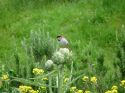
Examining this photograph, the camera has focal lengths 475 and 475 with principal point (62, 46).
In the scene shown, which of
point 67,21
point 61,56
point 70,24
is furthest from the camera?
point 67,21

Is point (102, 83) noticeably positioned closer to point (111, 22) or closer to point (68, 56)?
point (68, 56)

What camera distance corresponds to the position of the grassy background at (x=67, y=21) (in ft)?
41.4

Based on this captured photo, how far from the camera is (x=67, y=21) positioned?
1407cm

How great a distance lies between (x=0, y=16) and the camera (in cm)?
1514

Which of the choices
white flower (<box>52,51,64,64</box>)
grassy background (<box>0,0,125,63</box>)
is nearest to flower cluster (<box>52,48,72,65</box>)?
white flower (<box>52,51,64,64</box>)

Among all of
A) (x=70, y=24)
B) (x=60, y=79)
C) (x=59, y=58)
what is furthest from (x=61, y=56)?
(x=70, y=24)

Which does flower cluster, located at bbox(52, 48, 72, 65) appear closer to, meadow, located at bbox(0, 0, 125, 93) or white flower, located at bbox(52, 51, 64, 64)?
white flower, located at bbox(52, 51, 64, 64)

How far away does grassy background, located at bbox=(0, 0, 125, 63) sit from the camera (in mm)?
12617

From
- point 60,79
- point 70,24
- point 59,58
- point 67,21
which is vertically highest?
point 67,21

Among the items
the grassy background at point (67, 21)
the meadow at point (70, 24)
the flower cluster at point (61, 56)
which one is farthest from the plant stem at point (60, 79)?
the grassy background at point (67, 21)

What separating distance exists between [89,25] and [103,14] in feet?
2.58

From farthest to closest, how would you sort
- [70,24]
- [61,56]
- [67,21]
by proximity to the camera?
[67,21] → [70,24] → [61,56]

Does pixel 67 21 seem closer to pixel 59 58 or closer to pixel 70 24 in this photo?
pixel 70 24

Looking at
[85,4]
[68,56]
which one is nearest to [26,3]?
[85,4]
